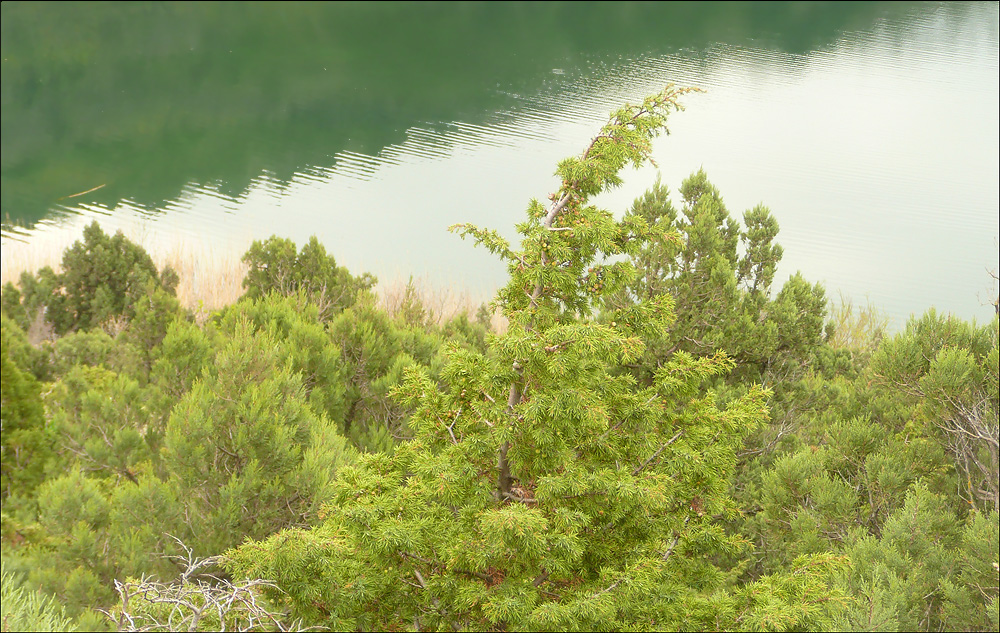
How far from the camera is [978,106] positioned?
995 inches

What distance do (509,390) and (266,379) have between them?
2.63 metres

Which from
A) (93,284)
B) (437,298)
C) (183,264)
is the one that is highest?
(93,284)

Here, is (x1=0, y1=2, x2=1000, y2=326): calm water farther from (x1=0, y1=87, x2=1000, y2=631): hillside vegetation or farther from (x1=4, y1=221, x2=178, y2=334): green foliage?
(x1=0, y1=87, x2=1000, y2=631): hillside vegetation

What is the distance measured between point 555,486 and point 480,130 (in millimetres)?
21772

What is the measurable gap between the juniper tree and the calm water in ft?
30.1

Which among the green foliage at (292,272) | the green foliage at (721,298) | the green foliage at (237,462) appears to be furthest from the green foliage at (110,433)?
the green foliage at (292,272)

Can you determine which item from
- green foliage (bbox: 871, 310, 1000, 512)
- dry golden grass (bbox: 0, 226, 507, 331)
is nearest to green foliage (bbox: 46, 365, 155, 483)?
green foliage (bbox: 871, 310, 1000, 512)

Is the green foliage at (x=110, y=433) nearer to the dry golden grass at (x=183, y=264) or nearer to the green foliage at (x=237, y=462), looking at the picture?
the green foliage at (x=237, y=462)

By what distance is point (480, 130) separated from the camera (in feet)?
81.3

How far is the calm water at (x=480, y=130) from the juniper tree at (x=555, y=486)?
9.16m

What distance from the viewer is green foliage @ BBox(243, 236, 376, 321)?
1244 centimetres

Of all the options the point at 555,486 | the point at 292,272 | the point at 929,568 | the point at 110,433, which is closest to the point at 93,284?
the point at 292,272

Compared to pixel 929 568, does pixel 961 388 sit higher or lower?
higher

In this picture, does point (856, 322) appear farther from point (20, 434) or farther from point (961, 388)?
point (20, 434)
